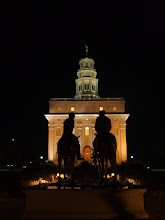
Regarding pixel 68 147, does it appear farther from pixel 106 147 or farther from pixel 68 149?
pixel 106 147

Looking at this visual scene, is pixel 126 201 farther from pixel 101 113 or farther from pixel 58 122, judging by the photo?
pixel 58 122

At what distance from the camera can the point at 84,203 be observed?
13.5 m

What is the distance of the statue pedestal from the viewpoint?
13336mm

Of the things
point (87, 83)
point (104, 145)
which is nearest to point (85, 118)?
point (87, 83)

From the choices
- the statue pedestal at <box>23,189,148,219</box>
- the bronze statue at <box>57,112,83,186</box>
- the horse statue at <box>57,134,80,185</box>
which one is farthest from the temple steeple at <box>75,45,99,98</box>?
the statue pedestal at <box>23,189,148,219</box>

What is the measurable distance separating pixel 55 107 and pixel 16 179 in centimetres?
3508

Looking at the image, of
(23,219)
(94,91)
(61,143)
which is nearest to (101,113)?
(61,143)

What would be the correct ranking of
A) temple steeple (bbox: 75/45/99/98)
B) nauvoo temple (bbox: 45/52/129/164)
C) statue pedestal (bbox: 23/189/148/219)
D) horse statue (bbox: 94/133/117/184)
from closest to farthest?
1. statue pedestal (bbox: 23/189/148/219)
2. horse statue (bbox: 94/133/117/184)
3. nauvoo temple (bbox: 45/52/129/164)
4. temple steeple (bbox: 75/45/99/98)

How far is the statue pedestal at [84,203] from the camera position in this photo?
13.3m

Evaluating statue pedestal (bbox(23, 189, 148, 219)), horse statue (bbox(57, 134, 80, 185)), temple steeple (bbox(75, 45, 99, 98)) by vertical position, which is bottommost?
statue pedestal (bbox(23, 189, 148, 219))

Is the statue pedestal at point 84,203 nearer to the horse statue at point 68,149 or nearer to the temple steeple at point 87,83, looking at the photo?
the horse statue at point 68,149

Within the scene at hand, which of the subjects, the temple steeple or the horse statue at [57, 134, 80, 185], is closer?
the horse statue at [57, 134, 80, 185]

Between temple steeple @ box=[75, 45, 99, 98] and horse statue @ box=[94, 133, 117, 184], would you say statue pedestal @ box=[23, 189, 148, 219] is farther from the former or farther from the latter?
temple steeple @ box=[75, 45, 99, 98]

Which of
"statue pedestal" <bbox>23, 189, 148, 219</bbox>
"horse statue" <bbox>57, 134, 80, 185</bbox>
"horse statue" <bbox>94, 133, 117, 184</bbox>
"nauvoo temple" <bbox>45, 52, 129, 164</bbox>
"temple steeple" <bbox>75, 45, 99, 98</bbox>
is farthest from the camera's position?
"temple steeple" <bbox>75, 45, 99, 98</bbox>
